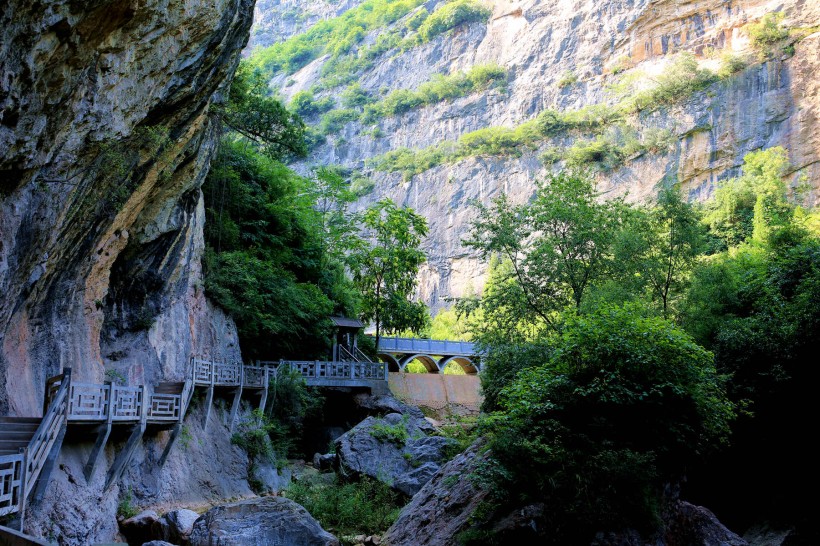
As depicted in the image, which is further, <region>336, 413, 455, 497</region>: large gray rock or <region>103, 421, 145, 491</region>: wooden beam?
<region>336, 413, 455, 497</region>: large gray rock

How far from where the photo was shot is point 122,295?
64.4 feet

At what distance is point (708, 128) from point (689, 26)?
12030 millimetres

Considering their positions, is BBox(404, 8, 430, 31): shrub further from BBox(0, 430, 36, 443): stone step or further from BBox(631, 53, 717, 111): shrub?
BBox(0, 430, 36, 443): stone step

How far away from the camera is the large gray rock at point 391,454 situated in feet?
62.8

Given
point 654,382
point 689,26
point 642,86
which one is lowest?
point 654,382

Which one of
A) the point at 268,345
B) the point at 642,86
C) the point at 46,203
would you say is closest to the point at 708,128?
the point at 642,86

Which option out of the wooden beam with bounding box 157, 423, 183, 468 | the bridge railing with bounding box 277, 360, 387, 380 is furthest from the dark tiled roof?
the wooden beam with bounding box 157, 423, 183, 468

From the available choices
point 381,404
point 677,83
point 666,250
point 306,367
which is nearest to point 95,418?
point 306,367

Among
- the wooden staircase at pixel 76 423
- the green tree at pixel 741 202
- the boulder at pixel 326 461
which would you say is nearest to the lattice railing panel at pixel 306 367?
the boulder at pixel 326 461

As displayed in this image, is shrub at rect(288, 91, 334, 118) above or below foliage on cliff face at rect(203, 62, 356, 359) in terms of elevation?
above

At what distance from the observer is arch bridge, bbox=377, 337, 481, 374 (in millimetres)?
38344

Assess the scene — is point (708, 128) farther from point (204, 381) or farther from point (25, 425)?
point (25, 425)

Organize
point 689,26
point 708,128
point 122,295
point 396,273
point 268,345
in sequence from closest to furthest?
point 122,295, point 268,345, point 396,273, point 708,128, point 689,26

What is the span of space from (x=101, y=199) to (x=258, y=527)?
24.7 ft
